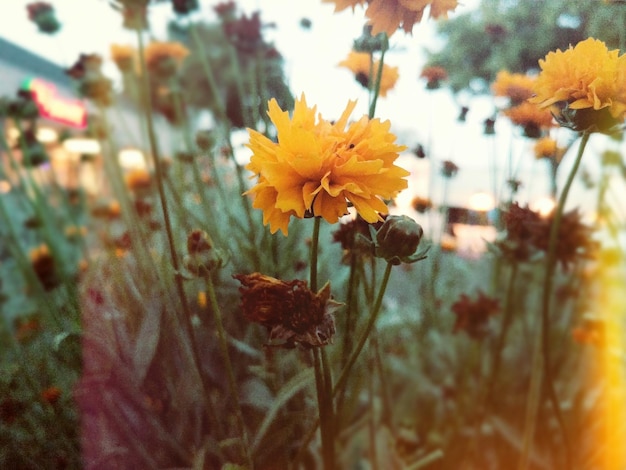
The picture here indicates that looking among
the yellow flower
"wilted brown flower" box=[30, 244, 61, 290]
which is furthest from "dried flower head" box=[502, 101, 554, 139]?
"wilted brown flower" box=[30, 244, 61, 290]

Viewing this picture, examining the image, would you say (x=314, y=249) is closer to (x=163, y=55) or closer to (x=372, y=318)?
(x=372, y=318)

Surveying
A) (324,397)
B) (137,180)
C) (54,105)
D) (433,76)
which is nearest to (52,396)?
(324,397)

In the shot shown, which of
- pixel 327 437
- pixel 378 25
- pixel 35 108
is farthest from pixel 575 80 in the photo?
pixel 35 108

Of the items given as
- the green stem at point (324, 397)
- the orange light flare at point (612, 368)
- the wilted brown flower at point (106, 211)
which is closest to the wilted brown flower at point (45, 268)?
the wilted brown flower at point (106, 211)

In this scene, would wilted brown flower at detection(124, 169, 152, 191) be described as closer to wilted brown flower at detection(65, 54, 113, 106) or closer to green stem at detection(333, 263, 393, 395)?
wilted brown flower at detection(65, 54, 113, 106)

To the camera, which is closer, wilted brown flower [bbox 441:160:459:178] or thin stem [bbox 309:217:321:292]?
thin stem [bbox 309:217:321:292]

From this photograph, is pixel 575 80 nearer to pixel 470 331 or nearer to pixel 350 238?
pixel 350 238
